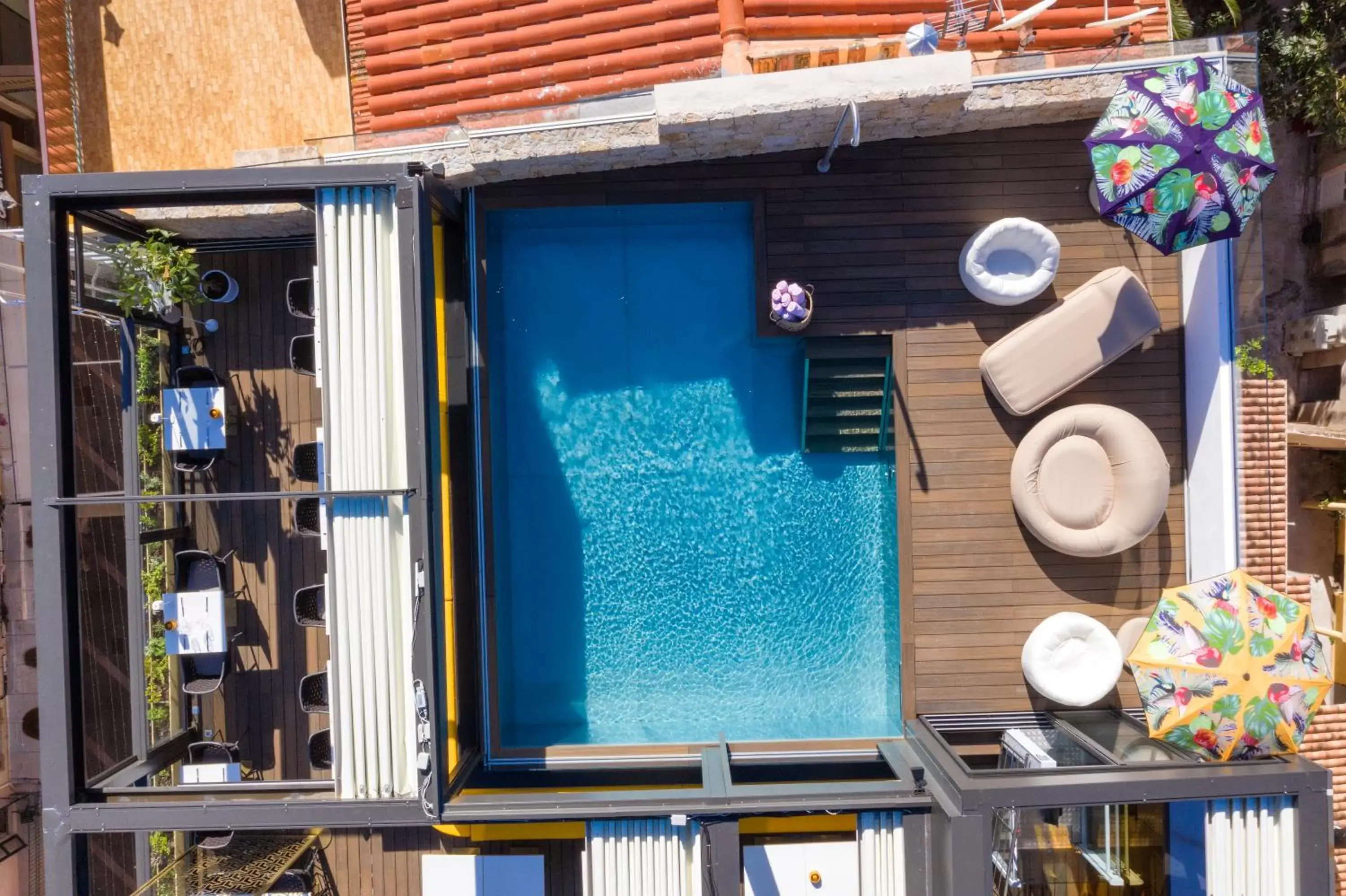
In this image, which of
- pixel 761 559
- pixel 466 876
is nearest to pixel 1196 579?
pixel 761 559

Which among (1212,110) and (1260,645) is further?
(1212,110)

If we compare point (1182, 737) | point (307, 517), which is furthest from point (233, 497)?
point (1182, 737)

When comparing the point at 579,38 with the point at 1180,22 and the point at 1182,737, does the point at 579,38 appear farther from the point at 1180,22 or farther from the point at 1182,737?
the point at 1182,737

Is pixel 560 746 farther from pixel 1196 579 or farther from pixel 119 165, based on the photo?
pixel 119 165

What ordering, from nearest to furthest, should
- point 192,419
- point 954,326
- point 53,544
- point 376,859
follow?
point 53,544 < point 192,419 < point 376,859 < point 954,326

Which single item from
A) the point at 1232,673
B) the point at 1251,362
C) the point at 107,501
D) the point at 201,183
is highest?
the point at 201,183

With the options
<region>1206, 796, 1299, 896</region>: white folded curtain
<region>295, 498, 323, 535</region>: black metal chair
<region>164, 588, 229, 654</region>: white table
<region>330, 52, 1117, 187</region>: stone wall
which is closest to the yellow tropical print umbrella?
<region>1206, 796, 1299, 896</region>: white folded curtain

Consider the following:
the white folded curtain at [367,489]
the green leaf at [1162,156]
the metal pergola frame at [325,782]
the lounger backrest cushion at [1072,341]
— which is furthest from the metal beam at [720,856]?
the green leaf at [1162,156]
